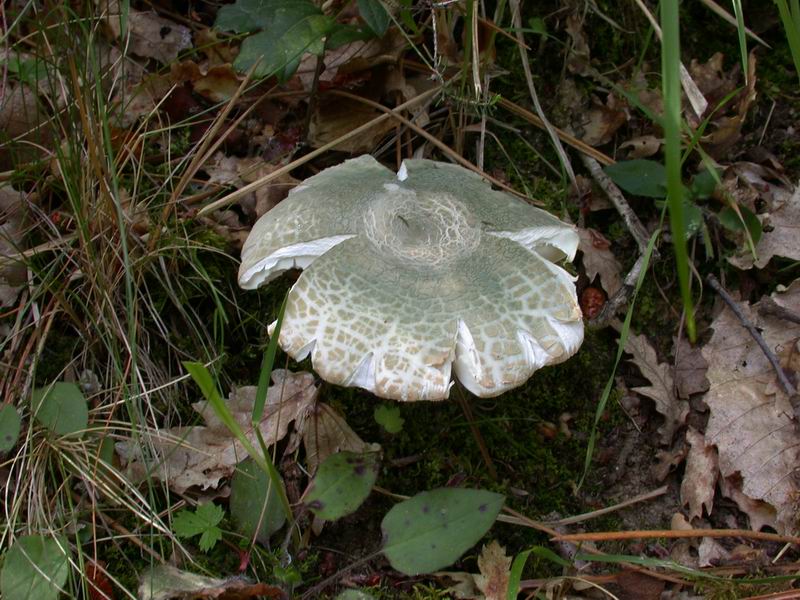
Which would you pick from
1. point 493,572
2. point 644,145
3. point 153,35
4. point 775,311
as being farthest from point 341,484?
point 153,35

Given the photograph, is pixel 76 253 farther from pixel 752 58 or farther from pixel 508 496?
pixel 752 58

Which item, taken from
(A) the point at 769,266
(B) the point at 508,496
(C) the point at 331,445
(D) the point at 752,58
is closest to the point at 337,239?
(C) the point at 331,445

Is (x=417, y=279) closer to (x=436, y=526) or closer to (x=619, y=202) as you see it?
(x=436, y=526)

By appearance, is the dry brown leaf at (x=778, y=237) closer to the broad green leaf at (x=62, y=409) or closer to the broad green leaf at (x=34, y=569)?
the broad green leaf at (x=62, y=409)

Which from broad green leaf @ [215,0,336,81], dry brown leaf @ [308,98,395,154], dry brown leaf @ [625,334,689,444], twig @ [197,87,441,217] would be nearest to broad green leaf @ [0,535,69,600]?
twig @ [197,87,441,217]

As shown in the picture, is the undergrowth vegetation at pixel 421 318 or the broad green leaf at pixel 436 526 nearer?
the broad green leaf at pixel 436 526

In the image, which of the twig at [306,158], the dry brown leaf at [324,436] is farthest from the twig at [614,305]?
the twig at [306,158]

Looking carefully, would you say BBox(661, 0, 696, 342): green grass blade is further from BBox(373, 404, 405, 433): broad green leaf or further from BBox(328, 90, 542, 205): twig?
BBox(328, 90, 542, 205): twig
